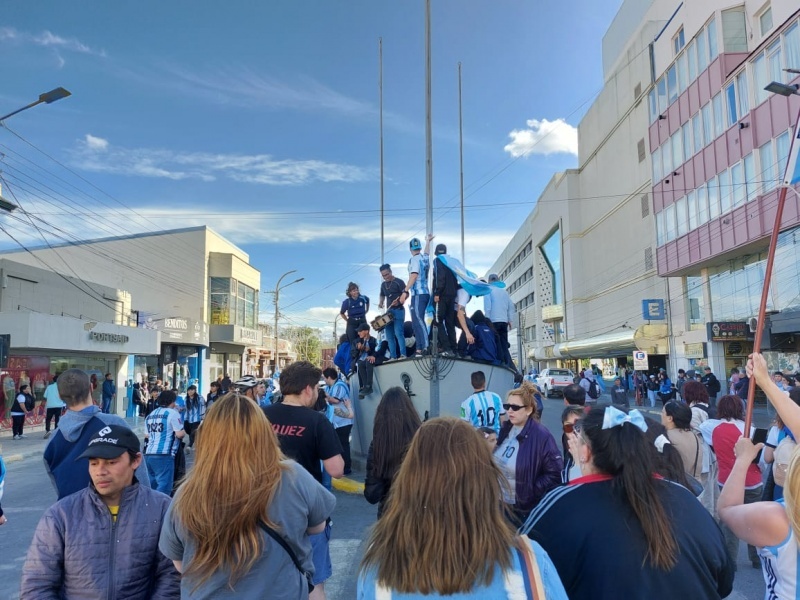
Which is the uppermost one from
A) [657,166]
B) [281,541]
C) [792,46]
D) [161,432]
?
[792,46]

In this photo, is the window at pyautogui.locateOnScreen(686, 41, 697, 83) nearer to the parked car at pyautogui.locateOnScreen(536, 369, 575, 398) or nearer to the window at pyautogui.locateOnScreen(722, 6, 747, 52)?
the window at pyautogui.locateOnScreen(722, 6, 747, 52)

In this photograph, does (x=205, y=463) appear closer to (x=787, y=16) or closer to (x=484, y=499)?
(x=484, y=499)

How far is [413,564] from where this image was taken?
1560 millimetres

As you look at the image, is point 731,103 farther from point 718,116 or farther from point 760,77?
point 760,77

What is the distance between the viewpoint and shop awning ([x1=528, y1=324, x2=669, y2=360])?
3338 centimetres

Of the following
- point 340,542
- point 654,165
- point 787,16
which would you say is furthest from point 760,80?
point 340,542

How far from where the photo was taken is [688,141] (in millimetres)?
27844

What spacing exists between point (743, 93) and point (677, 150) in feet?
18.9

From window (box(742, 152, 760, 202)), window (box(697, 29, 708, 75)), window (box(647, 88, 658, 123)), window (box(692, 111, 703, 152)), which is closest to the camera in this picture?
window (box(742, 152, 760, 202))

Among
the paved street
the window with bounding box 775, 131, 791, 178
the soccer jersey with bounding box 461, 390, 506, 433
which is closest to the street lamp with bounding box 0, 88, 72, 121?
the paved street

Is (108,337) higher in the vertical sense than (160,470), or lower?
higher

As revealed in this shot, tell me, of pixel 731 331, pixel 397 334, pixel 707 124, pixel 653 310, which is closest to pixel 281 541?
pixel 397 334

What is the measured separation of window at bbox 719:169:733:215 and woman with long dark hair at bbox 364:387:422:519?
84.7ft

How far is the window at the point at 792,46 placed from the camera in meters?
19.9
